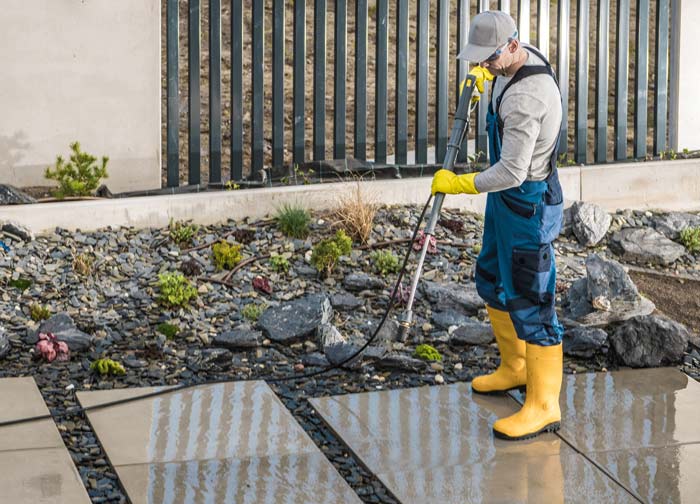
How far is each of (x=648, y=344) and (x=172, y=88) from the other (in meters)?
4.60

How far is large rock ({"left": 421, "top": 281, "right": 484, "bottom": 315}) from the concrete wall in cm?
305

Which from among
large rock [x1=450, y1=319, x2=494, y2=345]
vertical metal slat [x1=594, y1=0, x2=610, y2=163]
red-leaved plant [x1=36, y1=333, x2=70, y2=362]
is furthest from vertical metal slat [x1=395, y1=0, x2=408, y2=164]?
red-leaved plant [x1=36, y1=333, x2=70, y2=362]

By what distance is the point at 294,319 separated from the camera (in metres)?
6.61

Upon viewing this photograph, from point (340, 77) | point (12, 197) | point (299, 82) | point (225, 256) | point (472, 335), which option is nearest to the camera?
point (472, 335)

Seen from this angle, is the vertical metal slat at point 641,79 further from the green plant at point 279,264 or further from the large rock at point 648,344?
the large rock at point 648,344

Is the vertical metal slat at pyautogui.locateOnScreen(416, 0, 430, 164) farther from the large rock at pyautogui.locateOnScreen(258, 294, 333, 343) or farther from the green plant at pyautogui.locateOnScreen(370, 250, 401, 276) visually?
the large rock at pyautogui.locateOnScreen(258, 294, 333, 343)

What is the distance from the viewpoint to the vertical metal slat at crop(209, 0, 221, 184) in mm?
9359

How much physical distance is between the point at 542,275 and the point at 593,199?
4600 millimetres

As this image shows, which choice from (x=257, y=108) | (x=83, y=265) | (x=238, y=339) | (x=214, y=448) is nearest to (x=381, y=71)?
(x=257, y=108)

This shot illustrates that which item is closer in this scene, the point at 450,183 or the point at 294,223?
the point at 450,183

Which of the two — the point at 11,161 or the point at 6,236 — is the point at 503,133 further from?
the point at 11,161

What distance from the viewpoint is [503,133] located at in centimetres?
502

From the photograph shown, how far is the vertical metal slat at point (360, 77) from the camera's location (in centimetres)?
970

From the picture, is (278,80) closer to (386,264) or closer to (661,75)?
(386,264)
